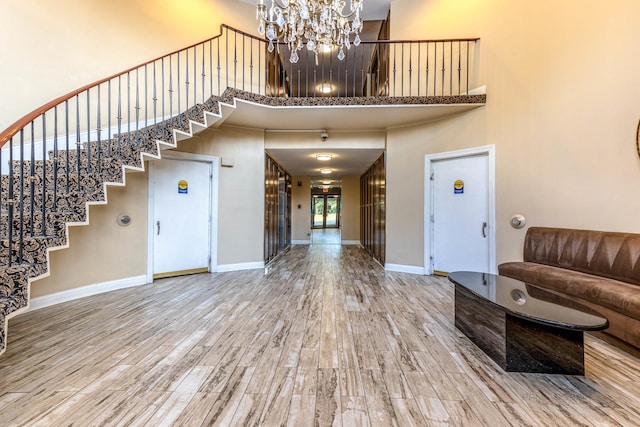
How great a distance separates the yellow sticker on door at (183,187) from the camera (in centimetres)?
460

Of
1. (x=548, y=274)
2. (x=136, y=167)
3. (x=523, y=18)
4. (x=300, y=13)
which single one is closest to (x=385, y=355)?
(x=548, y=274)

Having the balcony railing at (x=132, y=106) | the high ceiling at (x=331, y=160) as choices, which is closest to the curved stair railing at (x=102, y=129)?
the balcony railing at (x=132, y=106)

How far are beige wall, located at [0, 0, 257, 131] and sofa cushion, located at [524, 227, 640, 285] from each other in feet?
19.7

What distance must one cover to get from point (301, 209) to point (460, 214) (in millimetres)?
6433

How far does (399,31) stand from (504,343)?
18.0 ft

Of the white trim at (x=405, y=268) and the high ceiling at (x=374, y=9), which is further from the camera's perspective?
the high ceiling at (x=374, y=9)

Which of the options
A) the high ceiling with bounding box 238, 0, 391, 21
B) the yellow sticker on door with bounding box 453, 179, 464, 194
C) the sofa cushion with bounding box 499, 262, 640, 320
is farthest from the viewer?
the high ceiling with bounding box 238, 0, 391, 21

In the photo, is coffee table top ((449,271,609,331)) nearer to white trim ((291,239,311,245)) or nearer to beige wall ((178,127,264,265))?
beige wall ((178,127,264,265))

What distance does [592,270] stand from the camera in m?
2.74

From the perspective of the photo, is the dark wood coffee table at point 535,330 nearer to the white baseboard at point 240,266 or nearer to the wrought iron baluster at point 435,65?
the wrought iron baluster at point 435,65

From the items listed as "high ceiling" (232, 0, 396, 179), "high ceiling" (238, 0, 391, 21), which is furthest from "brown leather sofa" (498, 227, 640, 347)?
"high ceiling" (238, 0, 391, 21)

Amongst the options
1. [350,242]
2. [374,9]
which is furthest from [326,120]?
[350,242]

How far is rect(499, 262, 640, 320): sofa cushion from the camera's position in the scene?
206 cm

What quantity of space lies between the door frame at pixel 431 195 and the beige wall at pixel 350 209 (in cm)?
Result: 491
